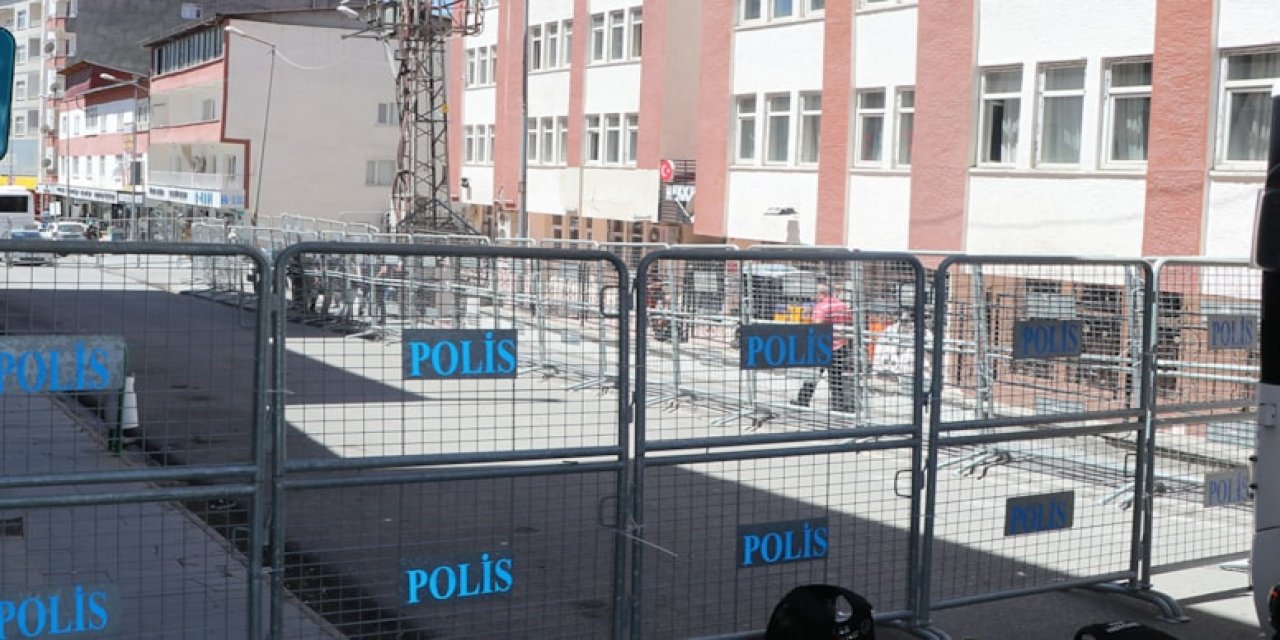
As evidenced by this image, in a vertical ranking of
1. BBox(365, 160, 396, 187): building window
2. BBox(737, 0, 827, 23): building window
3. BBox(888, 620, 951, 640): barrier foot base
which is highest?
BBox(737, 0, 827, 23): building window

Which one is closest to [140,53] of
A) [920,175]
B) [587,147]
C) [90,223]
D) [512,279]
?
[90,223]

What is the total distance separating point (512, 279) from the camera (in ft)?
25.4

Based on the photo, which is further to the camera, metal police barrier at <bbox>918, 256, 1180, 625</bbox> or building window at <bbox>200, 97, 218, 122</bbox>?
building window at <bbox>200, 97, 218, 122</bbox>

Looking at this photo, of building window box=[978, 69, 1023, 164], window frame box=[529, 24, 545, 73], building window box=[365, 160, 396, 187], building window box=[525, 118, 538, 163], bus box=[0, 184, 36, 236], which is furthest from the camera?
bus box=[0, 184, 36, 236]

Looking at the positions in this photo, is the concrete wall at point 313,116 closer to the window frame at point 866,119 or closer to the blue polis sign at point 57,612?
the window frame at point 866,119

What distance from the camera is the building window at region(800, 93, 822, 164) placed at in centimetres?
3025

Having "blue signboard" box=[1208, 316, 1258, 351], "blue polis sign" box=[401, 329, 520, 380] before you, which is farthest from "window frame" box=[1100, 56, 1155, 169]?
"blue polis sign" box=[401, 329, 520, 380]

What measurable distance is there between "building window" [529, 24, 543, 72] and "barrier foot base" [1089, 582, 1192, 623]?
136ft

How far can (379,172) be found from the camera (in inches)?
2837

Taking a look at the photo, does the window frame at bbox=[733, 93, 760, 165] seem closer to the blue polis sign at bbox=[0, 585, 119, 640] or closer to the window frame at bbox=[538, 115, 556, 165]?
the window frame at bbox=[538, 115, 556, 165]

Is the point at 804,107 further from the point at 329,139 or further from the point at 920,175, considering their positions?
the point at 329,139

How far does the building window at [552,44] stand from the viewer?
156 feet

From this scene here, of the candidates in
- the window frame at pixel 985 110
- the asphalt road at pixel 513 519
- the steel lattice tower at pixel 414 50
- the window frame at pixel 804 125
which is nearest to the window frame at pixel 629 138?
the steel lattice tower at pixel 414 50

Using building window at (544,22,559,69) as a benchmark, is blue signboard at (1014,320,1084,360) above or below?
below
